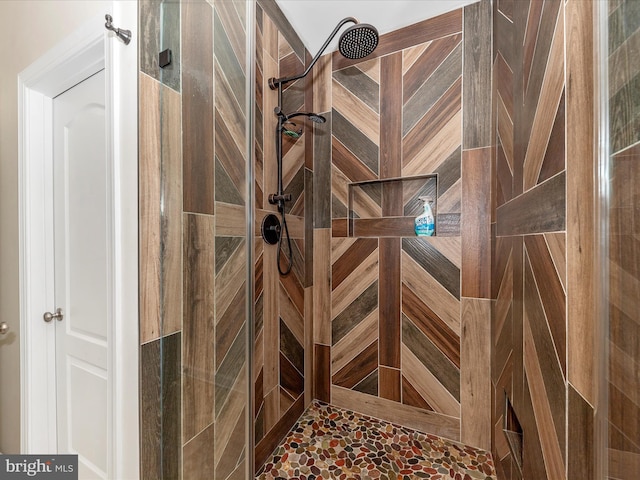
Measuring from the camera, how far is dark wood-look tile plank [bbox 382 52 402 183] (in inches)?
59.1

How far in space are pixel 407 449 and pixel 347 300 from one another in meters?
0.82

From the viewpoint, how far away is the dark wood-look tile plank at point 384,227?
1513 millimetres

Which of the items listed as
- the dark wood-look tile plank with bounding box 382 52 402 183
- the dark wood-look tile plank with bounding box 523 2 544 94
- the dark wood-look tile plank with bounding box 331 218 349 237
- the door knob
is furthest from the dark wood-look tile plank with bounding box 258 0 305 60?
the door knob

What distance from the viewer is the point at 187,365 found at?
2.86 feet

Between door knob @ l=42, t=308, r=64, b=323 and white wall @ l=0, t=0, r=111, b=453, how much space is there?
0.07 metres

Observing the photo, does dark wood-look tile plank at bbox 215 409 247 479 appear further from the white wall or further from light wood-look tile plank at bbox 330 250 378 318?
light wood-look tile plank at bbox 330 250 378 318

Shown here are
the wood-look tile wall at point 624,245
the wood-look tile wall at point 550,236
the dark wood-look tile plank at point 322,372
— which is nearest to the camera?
the wood-look tile wall at point 624,245

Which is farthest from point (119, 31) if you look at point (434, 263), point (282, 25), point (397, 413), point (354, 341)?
point (397, 413)

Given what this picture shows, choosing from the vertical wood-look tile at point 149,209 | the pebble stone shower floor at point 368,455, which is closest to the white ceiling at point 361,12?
the vertical wood-look tile at point 149,209

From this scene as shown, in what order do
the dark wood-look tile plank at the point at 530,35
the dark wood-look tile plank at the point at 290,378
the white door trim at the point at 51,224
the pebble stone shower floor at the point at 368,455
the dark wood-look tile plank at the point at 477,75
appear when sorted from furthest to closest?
the dark wood-look tile plank at the point at 290,378, the dark wood-look tile plank at the point at 477,75, the pebble stone shower floor at the point at 368,455, the white door trim at the point at 51,224, the dark wood-look tile plank at the point at 530,35

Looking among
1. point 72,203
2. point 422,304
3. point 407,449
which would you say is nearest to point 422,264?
point 422,304

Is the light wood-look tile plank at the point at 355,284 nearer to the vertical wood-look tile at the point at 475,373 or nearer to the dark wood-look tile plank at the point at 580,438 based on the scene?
the vertical wood-look tile at the point at 475,373

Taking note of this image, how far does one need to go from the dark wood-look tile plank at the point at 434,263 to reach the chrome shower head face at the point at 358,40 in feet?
3.52

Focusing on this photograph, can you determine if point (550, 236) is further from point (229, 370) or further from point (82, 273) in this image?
point (82, 273)
